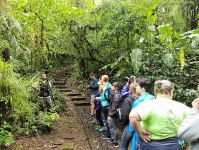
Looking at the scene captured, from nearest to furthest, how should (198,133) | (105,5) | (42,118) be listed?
(198,133) < (42,118) < (105,5)

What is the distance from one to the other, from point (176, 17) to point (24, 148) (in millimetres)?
7585

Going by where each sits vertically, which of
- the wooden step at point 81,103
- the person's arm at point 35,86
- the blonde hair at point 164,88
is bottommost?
the wooden step at point 81,103

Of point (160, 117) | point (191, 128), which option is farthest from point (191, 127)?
point (160, 117)

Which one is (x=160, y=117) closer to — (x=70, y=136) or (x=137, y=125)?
(x=137, y=125)

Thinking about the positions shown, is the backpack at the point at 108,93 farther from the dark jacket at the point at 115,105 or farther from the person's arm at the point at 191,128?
the person's arm at the point at 191,128

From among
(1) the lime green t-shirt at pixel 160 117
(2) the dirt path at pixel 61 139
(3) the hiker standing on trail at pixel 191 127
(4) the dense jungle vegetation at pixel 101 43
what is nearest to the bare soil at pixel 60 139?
(2) the dirt path at pixel 61 139

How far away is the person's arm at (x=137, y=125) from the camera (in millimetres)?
2338

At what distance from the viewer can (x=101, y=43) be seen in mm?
8391

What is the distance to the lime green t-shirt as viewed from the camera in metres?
2.34

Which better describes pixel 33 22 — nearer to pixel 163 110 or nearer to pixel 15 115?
pixel 15 115

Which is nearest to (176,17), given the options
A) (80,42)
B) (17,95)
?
(80,42)

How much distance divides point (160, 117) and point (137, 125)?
265mm

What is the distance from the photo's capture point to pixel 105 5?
338 inches

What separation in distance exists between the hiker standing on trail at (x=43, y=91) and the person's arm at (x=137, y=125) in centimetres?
543
